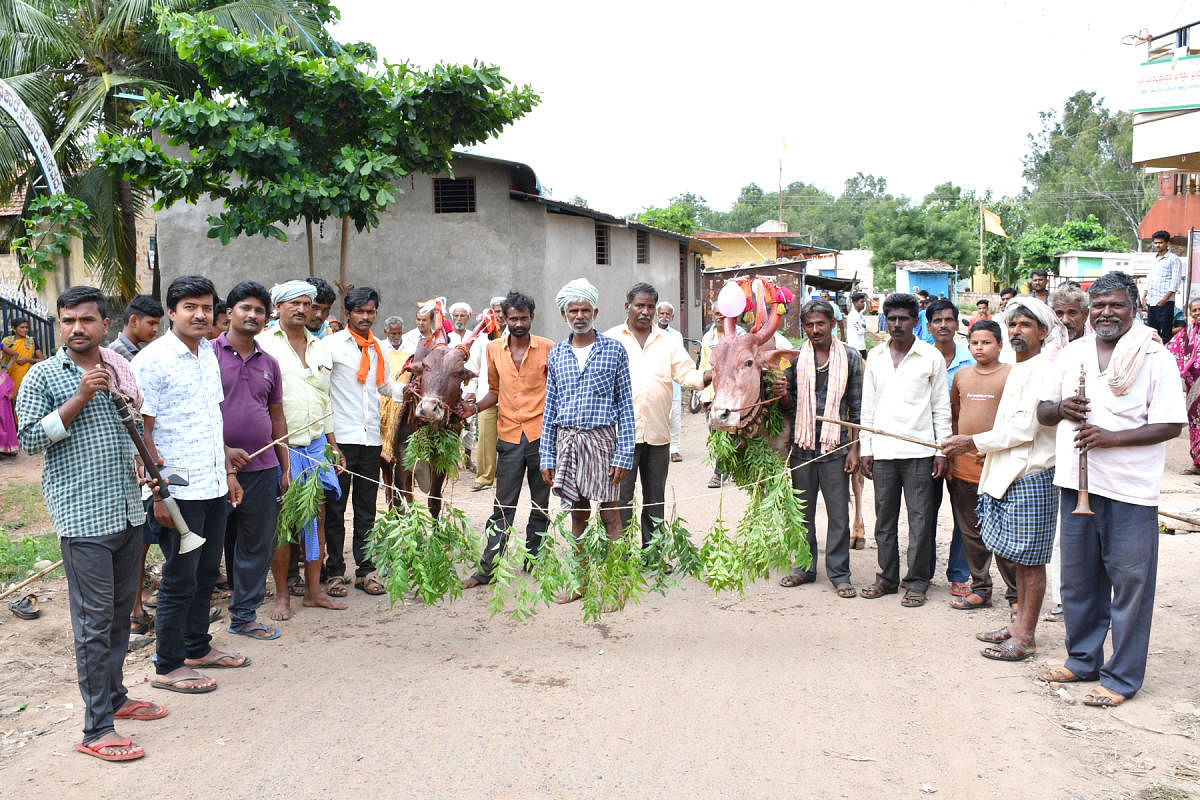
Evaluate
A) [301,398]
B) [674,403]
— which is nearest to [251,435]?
[301,398]

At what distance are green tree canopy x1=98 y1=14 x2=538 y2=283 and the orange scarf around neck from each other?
491cm

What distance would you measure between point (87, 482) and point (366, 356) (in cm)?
255

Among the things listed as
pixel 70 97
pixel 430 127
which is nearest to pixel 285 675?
pixel 430 127

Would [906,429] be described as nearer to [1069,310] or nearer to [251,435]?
[1069,310]

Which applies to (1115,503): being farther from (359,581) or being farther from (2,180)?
(2,180)

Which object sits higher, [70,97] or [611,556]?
[70,97]

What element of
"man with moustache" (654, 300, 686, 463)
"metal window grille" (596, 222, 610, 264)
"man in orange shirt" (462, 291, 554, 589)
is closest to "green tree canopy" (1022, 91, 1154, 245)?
"metal window grille" (596, 222, 610, 264)

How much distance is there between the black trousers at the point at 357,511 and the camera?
6.34m

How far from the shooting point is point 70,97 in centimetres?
1493

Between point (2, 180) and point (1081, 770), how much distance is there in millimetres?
15299

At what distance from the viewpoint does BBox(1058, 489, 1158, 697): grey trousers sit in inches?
170

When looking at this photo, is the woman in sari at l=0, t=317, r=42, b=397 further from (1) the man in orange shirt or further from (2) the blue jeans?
(2) the blue jeans

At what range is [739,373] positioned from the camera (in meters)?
5.32

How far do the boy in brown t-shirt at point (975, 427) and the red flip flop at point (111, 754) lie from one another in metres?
4.78
